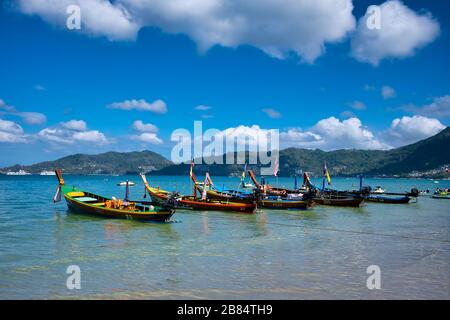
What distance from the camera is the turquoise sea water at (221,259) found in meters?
17.0

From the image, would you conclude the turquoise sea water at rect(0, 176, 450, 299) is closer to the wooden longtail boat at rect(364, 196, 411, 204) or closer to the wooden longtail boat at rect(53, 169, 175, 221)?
the wooden longtail boat at rect(53, 169, 175, 221)

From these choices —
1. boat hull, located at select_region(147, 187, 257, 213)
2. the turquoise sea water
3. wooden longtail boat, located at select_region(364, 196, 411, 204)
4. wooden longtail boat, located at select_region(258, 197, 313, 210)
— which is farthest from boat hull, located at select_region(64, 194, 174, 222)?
wooden longtail boat, located at select_region(364, 196, 411, 204)

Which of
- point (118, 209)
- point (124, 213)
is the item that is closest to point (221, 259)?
point (124, 213)

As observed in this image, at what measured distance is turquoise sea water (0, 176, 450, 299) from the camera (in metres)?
17.0

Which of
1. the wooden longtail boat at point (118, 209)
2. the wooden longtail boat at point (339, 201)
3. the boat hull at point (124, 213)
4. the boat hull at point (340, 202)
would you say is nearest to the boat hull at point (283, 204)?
the wooden longtail boat at point (339, 201)

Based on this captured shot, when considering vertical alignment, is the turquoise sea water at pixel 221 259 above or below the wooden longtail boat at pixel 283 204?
below

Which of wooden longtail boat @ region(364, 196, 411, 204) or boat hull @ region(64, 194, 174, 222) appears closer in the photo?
boat hull @ region(64, 194, 174, 222)

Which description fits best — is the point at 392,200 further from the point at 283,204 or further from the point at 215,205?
the point at 215,205

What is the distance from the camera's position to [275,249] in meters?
25.6

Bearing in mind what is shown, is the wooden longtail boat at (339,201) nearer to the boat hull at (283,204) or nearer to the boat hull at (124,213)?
the boat hull at (283,204)
